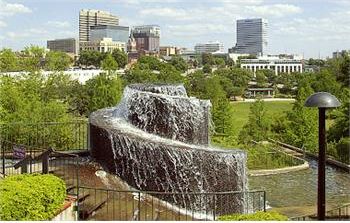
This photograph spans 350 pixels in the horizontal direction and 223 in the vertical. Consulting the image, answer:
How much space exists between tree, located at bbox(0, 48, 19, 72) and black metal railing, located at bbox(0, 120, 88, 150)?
20853 millimetres

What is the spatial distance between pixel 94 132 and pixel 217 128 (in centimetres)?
1150

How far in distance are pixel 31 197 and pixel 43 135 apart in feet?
32.5

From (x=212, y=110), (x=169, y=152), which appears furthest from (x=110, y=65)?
(x=169, y=152)

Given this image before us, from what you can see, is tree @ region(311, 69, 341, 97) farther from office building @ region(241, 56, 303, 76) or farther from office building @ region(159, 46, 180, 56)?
office building @ region(159, 46, 180, 56)

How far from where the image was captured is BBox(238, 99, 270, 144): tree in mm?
19811

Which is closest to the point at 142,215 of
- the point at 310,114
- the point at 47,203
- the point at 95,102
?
the point at 47,203

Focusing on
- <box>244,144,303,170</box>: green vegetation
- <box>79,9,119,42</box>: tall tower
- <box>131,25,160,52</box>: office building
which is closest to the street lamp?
<box>244,144,303,170</box>: green vegetation

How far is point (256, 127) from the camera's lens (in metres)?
20.4

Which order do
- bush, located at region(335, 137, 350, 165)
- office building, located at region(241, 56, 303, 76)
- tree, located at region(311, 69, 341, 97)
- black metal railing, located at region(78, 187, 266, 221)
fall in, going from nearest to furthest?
black metal railing, located at region(78, 187, 266, 221) < bush, located at region(335, 137, 350, 165) < tree, located at region(311, 69, 341, 97) < office building, located at region(241, 56, 303, 76)

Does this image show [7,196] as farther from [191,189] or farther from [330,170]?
[330,170]

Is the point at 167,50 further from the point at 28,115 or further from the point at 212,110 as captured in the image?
the point at 28,115

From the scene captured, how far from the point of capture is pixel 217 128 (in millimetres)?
20766

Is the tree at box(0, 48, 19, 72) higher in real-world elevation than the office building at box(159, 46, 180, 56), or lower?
lower

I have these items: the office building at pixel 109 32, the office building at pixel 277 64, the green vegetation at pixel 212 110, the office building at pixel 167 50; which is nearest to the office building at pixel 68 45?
the office building at pixel 109 32
